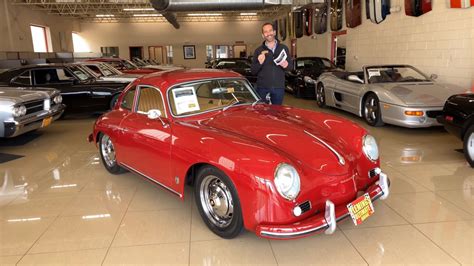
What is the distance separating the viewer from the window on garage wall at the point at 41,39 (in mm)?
22969

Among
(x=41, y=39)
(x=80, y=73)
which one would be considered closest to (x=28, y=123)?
(x=80, y=73)

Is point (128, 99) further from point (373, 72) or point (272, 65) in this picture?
point (373, 72)

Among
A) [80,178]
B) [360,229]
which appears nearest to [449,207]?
[360,229]

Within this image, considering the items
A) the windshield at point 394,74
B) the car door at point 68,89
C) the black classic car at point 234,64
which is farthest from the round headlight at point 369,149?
the black classic car at point 234,64

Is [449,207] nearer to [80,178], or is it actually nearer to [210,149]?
[210,149]

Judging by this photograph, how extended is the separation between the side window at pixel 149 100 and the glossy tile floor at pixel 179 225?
0.93 metres

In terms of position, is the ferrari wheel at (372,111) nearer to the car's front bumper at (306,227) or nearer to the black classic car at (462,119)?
the black classic car at (462,119)

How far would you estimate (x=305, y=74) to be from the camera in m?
10.7

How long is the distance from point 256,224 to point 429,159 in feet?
11.2

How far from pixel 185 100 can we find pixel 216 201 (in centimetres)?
108

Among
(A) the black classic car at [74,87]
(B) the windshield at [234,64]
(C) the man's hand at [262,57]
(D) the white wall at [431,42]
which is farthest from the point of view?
(B) the windshield at [234,64]

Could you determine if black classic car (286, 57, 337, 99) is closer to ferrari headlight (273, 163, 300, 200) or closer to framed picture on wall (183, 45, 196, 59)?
ferrari headlight (273, 163, 300, 200)

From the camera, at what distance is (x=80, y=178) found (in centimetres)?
429

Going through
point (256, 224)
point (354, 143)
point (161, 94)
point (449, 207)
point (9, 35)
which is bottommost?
point (449, 207)
